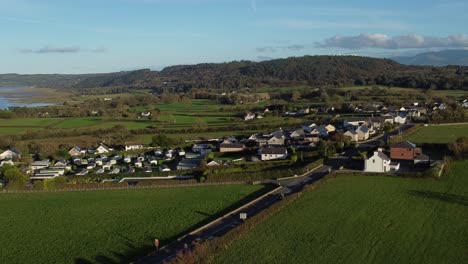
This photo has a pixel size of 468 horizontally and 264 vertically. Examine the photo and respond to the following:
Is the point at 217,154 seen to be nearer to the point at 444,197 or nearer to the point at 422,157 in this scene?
the point at 422,157

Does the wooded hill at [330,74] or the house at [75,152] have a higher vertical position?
the wooded hill at [330,74]

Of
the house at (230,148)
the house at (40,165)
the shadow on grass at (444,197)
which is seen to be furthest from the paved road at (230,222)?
the house at (40,165)

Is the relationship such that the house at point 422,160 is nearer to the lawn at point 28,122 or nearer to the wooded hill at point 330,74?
the lawn at point 28,122

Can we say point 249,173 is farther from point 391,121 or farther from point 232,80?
point 232,80

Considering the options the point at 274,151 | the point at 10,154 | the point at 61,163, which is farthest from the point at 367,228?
the point at 10,154

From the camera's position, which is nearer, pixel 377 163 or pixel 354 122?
pixel 377 163

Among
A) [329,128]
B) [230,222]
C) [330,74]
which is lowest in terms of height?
[329,128]
